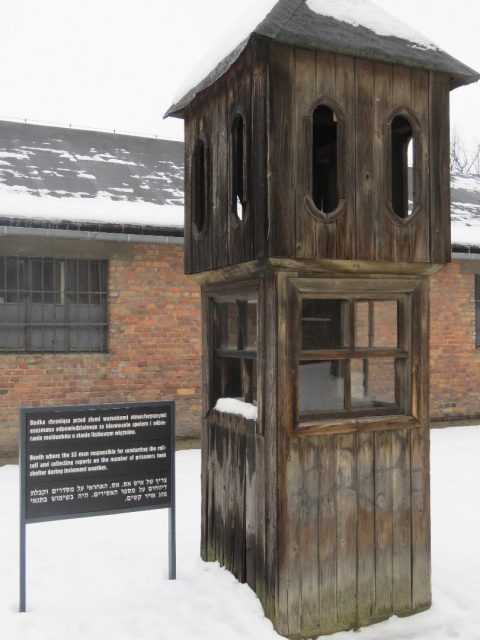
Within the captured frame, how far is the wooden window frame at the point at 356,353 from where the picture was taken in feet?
12.8

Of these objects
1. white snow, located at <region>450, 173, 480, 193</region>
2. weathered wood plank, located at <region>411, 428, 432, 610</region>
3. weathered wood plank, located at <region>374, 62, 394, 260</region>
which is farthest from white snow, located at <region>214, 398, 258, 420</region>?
white snow, located at <region>450, 173, 480, 193</region>

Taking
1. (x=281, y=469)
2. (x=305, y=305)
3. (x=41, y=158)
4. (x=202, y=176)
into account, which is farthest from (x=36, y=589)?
(x=41, y=158)

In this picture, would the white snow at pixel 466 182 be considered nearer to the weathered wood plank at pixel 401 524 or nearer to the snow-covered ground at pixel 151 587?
the snow-covered ground at pixel 151 587

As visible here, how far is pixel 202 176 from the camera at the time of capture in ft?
16.3

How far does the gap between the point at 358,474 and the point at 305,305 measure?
132 cm

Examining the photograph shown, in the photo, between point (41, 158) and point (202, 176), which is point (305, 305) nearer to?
point (202, 176)

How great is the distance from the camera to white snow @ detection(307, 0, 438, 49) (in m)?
4.00

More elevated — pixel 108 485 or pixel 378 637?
pixel 108 485

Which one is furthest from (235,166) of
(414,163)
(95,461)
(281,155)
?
(95,461)

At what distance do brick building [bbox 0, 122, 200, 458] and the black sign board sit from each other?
4.77 meters

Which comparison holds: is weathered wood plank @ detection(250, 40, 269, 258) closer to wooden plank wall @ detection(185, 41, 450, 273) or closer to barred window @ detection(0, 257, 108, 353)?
wooden plank wall @ detection(185, 41, 450, 273)

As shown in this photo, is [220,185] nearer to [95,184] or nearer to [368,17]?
[368,17]

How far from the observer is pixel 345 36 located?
12.7 ft

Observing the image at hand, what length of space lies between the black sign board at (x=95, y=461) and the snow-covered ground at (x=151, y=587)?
29 centimetres
